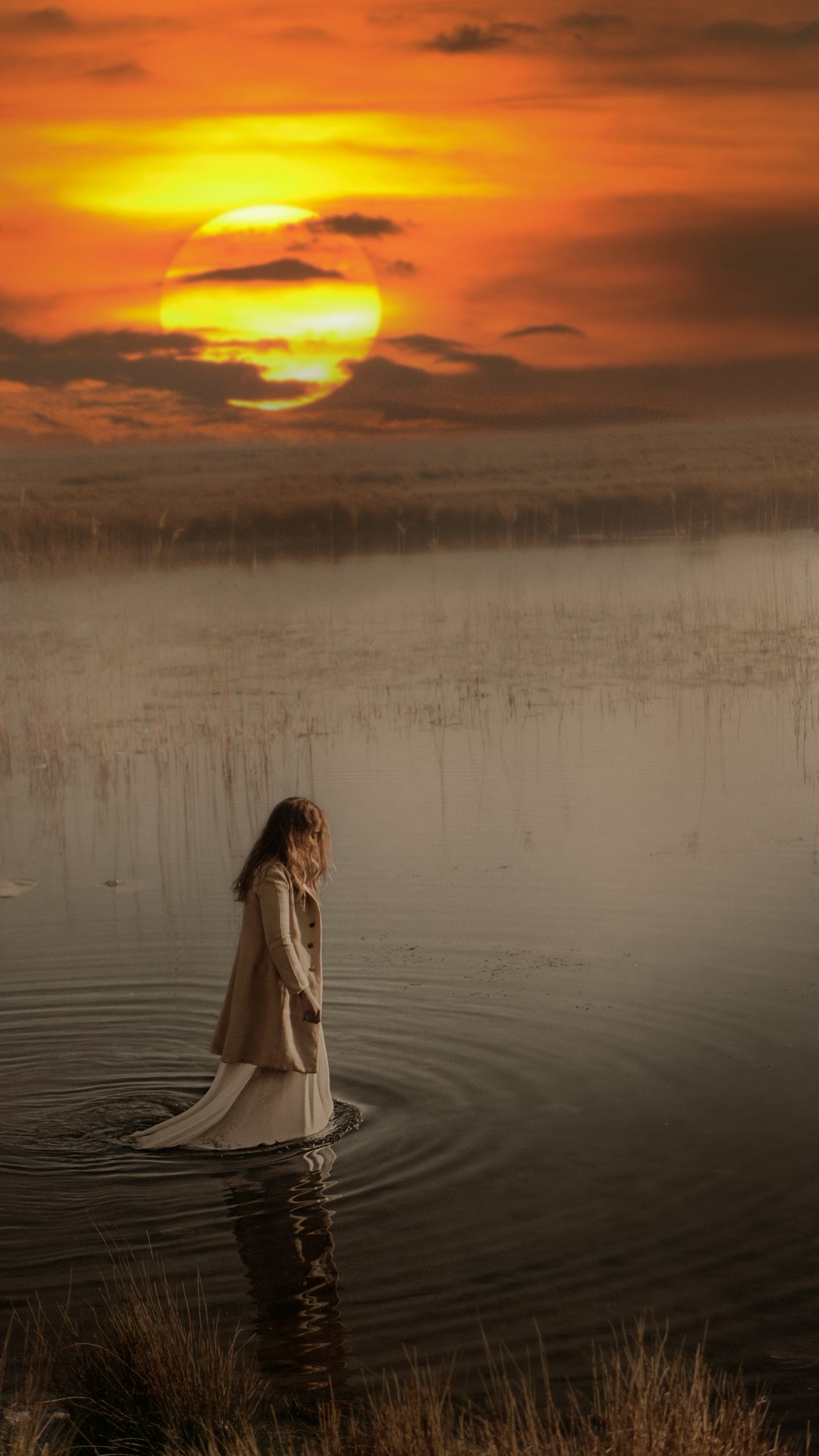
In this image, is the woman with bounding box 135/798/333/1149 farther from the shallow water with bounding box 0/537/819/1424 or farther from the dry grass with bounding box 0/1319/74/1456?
the dry grass with bounding box 0/1319/74/1456

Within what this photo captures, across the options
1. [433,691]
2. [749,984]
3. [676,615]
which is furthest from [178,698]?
[749,984]

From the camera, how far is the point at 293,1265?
636 cm

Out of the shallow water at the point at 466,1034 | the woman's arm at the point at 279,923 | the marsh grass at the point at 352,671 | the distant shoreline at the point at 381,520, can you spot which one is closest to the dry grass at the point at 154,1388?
the shallow water at the point at 466,1034

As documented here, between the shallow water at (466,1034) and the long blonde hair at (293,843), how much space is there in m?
1.31

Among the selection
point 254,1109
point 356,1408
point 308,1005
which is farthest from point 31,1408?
point 254,1109

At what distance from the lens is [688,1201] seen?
273 inches

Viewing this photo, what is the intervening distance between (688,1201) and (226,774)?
39.5 ft

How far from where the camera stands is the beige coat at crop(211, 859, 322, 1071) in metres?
7.25

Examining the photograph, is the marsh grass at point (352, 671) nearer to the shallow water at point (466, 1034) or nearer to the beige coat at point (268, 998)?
the shallow water at point (466, 1034)

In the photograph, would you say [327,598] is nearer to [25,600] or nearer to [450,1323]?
[25,600]

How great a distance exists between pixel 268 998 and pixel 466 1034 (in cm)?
229

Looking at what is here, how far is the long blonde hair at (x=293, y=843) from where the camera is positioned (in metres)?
7.10

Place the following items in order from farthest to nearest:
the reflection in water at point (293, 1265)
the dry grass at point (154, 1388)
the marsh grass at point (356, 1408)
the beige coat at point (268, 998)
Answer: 1. the beige coat at point (268, 998)
2. the reflection in water at point (293, 1265)
3. the dry grass at point (154, 1388)
4. the marsh grass at point (356, 1408)

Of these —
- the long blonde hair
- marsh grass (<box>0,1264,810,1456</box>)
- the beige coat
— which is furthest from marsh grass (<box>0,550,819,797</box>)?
marsh grass (<box>0,1264,810,1456</box>)
